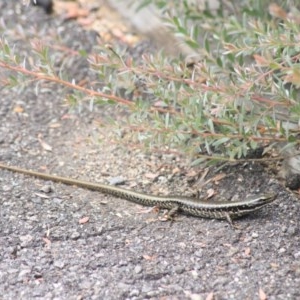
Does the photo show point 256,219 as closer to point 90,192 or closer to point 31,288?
point 90,192

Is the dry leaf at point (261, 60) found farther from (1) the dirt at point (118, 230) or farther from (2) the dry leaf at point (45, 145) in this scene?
(2) the dry leaf at point (45, 145)

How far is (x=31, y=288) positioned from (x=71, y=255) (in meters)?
0.35

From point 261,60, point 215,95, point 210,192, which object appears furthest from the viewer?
point 210,192

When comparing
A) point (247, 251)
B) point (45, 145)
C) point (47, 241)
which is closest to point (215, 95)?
point (247, 251)

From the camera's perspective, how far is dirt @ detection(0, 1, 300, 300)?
3670 millimetres

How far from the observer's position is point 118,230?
4184mm

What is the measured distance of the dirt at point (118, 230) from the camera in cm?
367

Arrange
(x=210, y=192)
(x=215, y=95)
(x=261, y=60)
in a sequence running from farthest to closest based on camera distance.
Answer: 1. (x=210, y=192)
2. (x=215, y=95)
3. (x=261, y=60)

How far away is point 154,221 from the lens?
4.35 meters

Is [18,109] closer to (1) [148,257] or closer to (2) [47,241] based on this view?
(2) [47,241]

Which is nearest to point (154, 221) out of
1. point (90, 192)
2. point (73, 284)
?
point (90, 192)

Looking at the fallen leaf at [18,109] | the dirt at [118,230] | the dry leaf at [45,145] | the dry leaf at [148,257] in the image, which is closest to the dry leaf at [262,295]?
the dirt at [118,230]

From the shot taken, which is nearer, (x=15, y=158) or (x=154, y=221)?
(x=154, y=221)

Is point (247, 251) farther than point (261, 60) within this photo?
Yes
